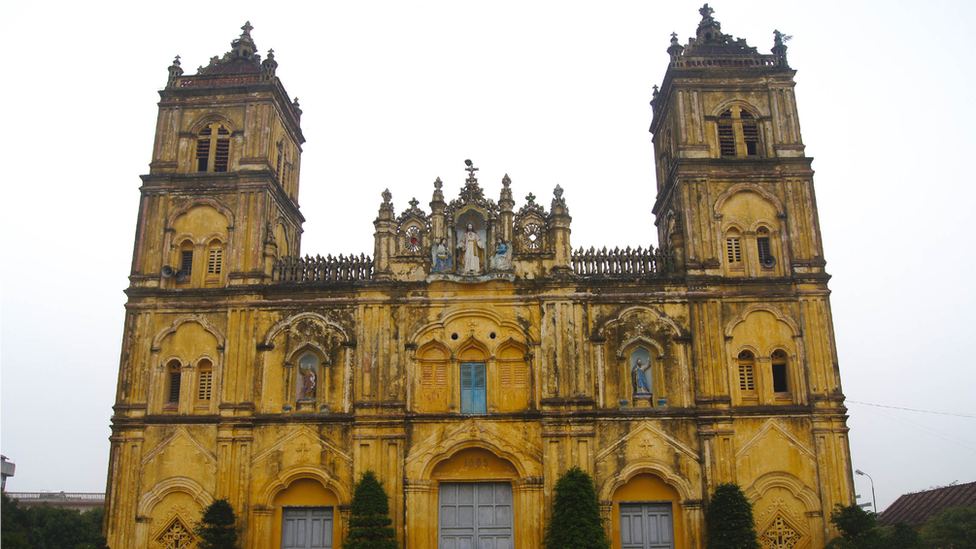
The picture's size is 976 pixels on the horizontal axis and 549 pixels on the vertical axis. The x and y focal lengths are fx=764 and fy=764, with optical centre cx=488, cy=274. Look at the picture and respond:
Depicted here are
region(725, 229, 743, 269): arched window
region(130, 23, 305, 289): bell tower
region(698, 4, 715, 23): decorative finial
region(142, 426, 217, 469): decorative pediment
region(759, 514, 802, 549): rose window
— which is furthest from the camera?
region(698, 4, 715, 23): decorative finial

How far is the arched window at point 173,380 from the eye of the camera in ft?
79.0

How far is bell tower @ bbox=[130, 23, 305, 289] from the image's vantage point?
2497 centimetres

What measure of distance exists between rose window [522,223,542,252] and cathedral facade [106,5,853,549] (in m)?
0.05

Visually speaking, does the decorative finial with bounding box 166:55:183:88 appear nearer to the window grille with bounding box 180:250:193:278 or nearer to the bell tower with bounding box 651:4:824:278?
the window grille with bounding box 180:250:193:278

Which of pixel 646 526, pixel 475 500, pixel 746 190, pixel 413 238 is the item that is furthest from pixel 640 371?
pixel 413 238

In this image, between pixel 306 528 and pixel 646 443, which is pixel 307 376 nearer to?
pixel 306 528

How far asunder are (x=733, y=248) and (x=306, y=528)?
15.9 meters

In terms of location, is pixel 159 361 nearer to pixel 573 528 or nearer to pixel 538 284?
pixel 538 284

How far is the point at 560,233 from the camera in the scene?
974 inches

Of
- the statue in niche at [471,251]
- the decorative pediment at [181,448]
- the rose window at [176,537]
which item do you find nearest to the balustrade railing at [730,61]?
the statue in niche at [471,251]

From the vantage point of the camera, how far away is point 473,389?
2386cm

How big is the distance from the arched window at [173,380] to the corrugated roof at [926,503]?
2585 centimetres

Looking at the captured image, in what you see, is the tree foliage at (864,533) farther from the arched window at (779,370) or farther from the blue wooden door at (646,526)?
the blue wooden door at (646,526)

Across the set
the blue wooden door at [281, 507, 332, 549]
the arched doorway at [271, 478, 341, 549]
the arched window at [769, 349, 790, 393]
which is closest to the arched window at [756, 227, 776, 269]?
the arched window at [769, 349, 790, 393]
